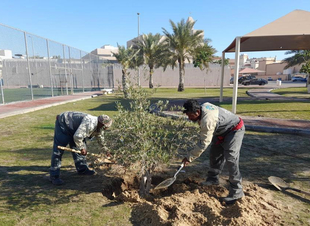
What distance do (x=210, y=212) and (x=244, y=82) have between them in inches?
1402

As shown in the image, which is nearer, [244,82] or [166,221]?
[166,221]

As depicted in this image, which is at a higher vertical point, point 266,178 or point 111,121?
point 111,121

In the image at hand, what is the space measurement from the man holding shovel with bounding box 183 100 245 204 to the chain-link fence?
1258 cm

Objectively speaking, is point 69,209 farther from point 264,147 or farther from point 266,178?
point 264,147

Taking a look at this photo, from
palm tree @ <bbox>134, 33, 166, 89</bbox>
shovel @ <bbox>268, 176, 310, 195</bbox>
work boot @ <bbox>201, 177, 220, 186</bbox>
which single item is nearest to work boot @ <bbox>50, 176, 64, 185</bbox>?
work boot @ <bbox>201, 177, 220, 186</bbox>

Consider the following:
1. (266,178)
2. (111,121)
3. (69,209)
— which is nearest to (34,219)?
(69,209)

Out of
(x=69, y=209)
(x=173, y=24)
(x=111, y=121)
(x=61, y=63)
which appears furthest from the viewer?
(x=173, y=24)

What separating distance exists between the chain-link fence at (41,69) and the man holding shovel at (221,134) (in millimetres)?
12583

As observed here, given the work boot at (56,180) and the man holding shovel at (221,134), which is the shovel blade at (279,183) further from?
the work boot at (56,180)

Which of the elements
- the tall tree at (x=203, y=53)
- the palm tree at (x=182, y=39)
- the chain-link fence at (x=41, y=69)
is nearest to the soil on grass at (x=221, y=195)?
the chain-link fence at (x=41, y=69)

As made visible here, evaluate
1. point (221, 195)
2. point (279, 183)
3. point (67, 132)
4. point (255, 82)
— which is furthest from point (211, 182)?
point (255, 82)

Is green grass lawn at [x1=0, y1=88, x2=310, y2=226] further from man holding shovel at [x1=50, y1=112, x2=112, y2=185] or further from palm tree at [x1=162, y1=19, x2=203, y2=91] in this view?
palm tree at [x1=162, y1=19, x2=203, y2=91]

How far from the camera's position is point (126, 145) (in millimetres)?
3113

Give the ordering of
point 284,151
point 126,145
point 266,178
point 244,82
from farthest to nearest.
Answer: point 244,82
point 284,151
point 266,178
point 126,145
